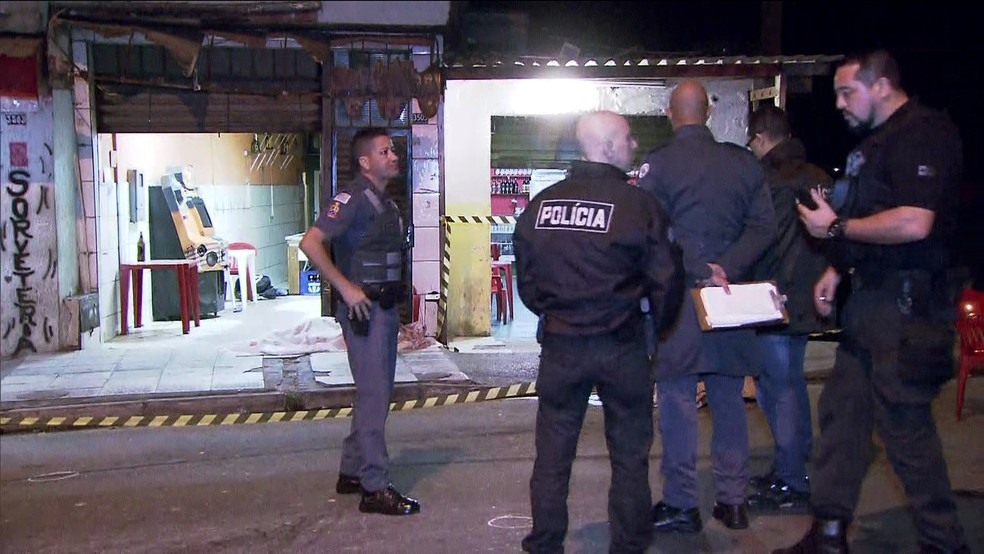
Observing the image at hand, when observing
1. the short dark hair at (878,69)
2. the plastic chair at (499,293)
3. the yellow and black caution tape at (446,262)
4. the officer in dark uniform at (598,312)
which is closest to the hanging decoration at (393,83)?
the yellow and black caution tape at (446,262)

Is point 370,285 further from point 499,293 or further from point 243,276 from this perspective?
point 243,276

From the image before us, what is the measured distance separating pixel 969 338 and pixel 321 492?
4.74 metres

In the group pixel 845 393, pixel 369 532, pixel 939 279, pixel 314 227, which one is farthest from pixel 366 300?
pixel 939 279

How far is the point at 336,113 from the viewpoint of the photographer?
35.3ft

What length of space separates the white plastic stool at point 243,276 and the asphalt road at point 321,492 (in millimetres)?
6297

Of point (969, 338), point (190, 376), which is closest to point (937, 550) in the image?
point (969, 338)

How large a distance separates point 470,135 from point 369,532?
6862 mm

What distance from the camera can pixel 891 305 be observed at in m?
4.19

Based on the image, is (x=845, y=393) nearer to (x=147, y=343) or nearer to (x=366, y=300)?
(x=366, y=300)

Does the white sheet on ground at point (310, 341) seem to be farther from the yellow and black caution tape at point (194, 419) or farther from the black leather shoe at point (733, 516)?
the black leather shoe at point (733, 516)

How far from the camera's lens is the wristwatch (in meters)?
4.24

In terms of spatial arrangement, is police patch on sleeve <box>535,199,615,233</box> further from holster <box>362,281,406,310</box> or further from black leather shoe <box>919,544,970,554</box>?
black leather shoe <box>919,544,970,554</box>

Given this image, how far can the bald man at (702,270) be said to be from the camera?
480 centimetres

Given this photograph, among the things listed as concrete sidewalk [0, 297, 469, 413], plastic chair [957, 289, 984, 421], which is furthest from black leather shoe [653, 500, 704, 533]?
concrete sidewalk [0, 297, 469, 413]
